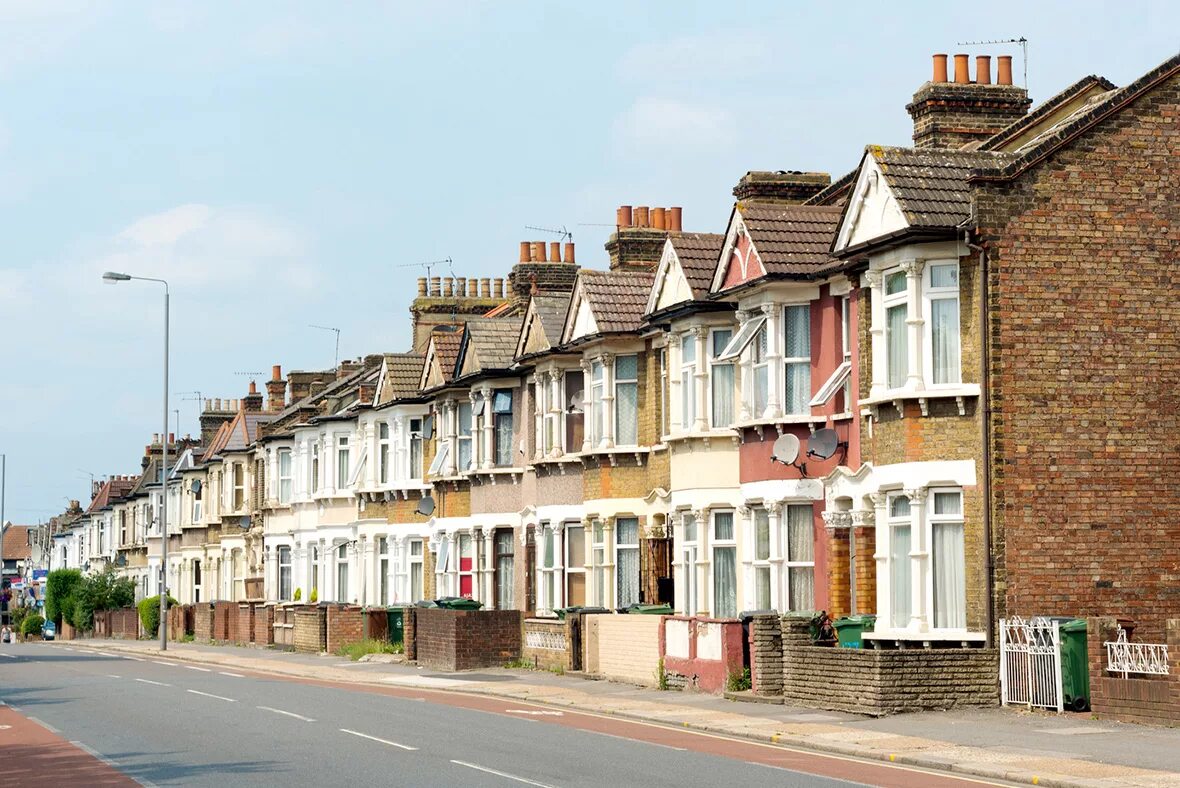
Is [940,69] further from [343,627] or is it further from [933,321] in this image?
[343,627]

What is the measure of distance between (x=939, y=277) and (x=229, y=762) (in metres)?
12.7

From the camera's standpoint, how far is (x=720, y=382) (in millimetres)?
33906

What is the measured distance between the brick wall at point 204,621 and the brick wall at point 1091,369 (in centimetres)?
4611

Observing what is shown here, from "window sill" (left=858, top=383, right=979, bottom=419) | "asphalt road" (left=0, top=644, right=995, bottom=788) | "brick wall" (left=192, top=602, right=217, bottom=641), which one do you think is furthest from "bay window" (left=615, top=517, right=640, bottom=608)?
"brick wall" (left=192, top=602, right=217, bottom=641)

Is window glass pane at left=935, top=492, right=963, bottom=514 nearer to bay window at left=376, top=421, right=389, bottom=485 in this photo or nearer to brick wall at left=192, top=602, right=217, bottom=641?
bay window at left=376, top=421, right=389, bottom=485

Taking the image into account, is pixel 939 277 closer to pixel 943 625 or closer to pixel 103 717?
pixel 943 625

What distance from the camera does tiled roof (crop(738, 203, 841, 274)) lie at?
31062mm

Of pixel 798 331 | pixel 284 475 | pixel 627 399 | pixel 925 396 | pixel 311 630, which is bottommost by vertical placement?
pixel 311 630

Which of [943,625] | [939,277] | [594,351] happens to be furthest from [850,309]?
[594,351]

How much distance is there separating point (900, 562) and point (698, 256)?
9961mm

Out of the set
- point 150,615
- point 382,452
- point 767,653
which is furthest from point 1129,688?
point 150,615

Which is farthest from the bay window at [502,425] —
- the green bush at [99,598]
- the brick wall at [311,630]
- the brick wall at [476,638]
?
the green bush at [99,598]

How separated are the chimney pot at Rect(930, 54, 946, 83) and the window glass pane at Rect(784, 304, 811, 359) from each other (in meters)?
5.07

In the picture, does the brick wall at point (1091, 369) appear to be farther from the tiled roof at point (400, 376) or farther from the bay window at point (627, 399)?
the tiled roof at point (400, 376)
